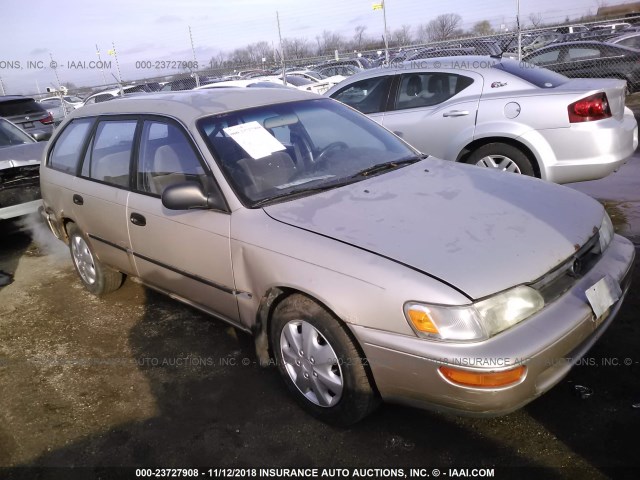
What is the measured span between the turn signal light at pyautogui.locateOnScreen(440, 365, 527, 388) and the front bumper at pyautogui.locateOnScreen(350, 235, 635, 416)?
0.02 metres

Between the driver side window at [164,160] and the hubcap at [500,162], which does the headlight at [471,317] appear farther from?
the hubcap at [500,162]

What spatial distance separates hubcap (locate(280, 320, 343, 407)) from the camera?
2.42 metres

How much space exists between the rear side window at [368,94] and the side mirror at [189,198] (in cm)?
360

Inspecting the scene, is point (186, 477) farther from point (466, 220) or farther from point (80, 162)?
point (80, 162)

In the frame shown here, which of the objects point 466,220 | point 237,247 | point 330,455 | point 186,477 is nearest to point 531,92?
point 466,220

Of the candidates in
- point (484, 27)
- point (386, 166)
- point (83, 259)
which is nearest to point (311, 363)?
point (386, 166)

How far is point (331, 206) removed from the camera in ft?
8.74

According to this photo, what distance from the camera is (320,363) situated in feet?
8.05

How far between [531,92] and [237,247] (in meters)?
3.70

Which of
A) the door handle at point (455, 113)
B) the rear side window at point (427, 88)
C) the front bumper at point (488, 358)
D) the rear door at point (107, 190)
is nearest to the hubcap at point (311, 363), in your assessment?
the front bumper at point (488, 358)

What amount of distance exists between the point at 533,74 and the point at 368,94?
181 centimetres

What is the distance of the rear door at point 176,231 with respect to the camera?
286 centimetres

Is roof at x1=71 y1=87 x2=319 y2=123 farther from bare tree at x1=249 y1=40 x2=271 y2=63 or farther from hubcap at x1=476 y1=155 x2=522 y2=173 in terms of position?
bare tree at x1=249 y1=40 x2=271 y2=63

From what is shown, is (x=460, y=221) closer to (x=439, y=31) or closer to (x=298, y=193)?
(x=298, y=193)
